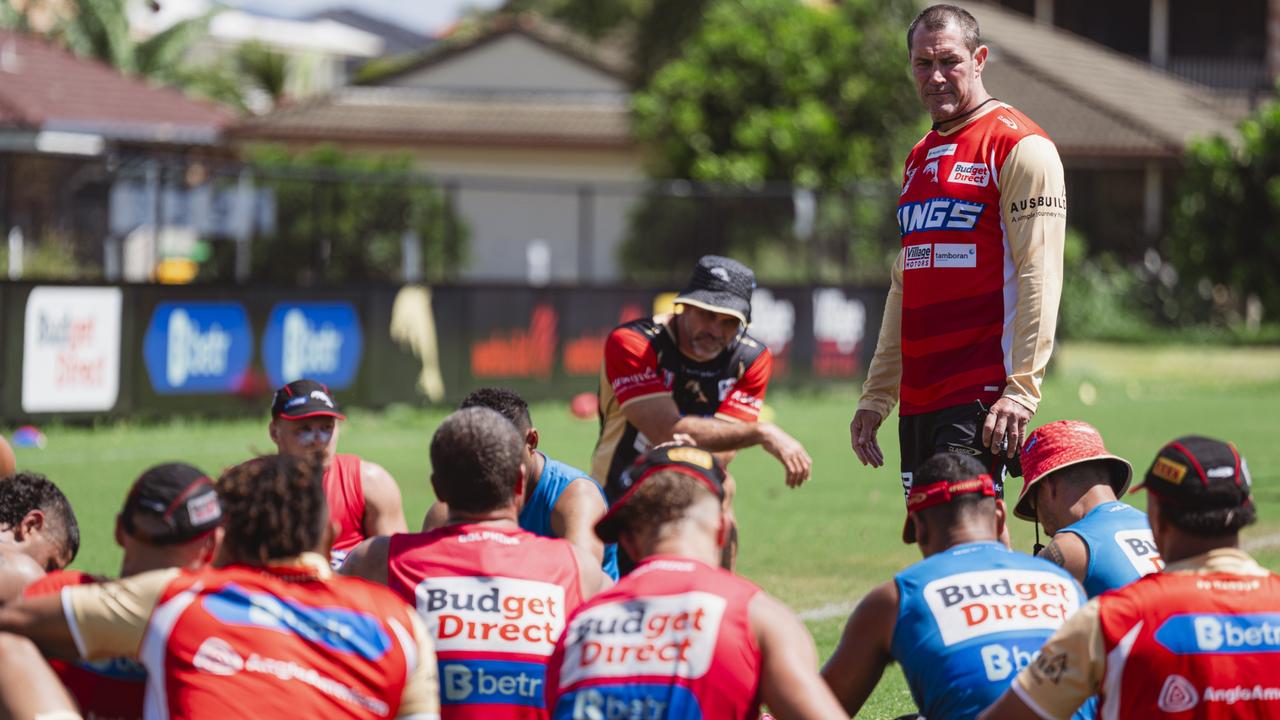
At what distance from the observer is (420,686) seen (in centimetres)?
405

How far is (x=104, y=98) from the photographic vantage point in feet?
117

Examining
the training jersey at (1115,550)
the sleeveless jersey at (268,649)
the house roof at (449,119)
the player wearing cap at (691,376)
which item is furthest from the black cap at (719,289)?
the house roof at (449,119)

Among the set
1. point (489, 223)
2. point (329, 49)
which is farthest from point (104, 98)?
point (329, 49)

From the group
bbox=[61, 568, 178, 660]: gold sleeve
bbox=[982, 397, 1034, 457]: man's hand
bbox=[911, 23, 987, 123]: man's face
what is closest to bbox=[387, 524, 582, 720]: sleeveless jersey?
bbox=[61, 568, 178, 660]: gold sleeve

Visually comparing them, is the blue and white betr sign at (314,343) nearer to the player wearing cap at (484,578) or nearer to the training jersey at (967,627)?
the player wearing cap at (484,578)

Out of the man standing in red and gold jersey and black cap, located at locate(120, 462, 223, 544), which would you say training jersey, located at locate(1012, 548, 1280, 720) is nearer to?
the man standing in red and gold jersey

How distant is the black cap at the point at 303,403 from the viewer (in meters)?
6.46

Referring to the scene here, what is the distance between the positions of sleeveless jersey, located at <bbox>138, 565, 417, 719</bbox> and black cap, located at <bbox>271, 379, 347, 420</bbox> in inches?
97.6

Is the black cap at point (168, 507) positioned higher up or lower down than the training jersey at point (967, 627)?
higher up

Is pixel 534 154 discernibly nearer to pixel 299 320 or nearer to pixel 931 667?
pixel 299 320

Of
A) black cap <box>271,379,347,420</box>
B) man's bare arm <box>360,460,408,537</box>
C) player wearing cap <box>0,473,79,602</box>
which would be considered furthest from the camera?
man's bare arm <box>360,460,408,537</box>

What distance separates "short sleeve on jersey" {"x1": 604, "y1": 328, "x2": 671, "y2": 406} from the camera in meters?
6.98

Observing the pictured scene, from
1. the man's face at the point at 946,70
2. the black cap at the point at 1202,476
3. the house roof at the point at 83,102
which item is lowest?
the black cap at the point at 1202,476

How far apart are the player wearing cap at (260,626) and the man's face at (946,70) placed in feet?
8.96
